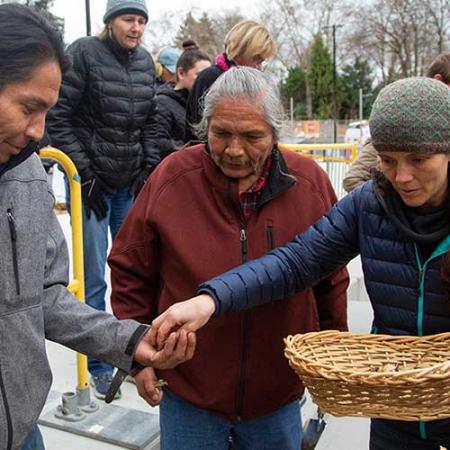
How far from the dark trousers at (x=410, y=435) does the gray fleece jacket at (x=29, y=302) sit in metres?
0.90

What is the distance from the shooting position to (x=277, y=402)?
210 centimetres

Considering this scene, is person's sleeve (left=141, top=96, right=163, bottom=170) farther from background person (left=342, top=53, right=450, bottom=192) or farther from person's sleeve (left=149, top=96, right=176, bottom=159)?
background person (left=342, top=53, right=450, bottom=192)

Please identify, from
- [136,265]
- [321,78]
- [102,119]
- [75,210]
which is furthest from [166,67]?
[321,78]

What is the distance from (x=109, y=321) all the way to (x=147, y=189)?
19.5 inches

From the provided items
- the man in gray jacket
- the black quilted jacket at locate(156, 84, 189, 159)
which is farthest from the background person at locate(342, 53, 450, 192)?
the man in gray jacket

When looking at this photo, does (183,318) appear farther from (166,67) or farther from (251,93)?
(166,67)

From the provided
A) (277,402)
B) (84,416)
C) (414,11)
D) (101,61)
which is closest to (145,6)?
(101,61)

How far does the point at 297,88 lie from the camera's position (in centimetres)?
5094

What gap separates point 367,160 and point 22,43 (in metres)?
2.08

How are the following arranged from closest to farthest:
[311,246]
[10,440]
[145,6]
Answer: [10,440] < [311,246] < [145,6]

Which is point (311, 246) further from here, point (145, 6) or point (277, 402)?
point (145, 6)

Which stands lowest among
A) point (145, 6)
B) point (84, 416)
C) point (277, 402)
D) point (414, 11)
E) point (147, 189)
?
point (84, 416)

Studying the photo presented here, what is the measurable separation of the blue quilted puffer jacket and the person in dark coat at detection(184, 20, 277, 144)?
1.86m

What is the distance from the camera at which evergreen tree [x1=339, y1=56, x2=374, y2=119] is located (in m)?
50.2
